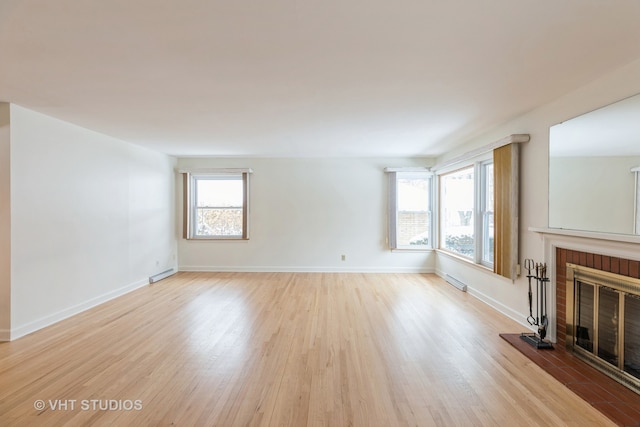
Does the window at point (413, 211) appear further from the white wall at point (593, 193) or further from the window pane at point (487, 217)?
the white wall at point (593, 193)

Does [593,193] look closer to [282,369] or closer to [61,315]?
[282,369]

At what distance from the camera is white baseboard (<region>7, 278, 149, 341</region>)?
3.00 metres

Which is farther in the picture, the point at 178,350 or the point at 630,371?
the point at 178,350

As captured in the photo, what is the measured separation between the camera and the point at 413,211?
6141 mm

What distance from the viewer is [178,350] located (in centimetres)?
275

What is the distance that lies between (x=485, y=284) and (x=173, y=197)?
19.1 feet

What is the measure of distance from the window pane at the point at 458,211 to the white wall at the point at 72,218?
5.40 m

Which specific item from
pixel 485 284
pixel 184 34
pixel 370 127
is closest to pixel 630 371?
pixel 485 284

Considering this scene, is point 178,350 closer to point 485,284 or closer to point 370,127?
point 370,127

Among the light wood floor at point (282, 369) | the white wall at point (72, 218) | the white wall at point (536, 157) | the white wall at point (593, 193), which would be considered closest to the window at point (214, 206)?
the white wall at point (72, 218)

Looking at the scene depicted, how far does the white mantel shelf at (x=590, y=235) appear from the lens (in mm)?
2138

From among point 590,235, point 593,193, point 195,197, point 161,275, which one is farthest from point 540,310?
point 195,197

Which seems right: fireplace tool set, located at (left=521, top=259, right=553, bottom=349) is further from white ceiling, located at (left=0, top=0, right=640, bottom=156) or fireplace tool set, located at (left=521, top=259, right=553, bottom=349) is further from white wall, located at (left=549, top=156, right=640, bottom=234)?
white ceiling, located at (left=0, top=0, right=640, bottom=156)

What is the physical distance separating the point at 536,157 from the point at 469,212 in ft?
5.79
